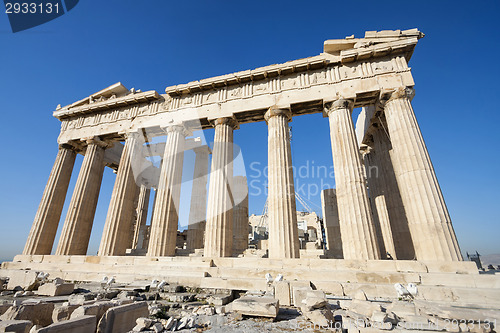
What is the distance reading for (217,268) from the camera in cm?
1010

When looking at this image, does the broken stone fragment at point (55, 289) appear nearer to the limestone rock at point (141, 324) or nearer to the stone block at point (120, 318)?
the stone block at point (120, 318)

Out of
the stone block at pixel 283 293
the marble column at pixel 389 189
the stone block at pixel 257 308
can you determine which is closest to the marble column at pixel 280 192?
the stone block at pixel 283 293

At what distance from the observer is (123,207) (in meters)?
14.9

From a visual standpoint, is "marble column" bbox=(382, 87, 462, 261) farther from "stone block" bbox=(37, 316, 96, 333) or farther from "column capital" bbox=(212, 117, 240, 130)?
"stone block" bbox=(37, 316, 96, 333)

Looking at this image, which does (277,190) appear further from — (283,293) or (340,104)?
(283,293)

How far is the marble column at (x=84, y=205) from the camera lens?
15.1m

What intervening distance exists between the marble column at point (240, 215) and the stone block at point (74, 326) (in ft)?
43.8

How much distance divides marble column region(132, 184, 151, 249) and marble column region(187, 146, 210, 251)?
31.9ft

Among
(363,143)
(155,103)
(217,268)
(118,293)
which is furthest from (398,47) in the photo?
(118,293)

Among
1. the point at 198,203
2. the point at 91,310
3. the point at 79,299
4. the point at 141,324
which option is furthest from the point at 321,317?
the point at 198,203

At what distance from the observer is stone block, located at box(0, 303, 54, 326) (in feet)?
14.3

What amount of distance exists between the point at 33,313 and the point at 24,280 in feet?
20.3

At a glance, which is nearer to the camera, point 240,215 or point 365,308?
point 365,308

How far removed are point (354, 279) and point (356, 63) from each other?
12.3 m
